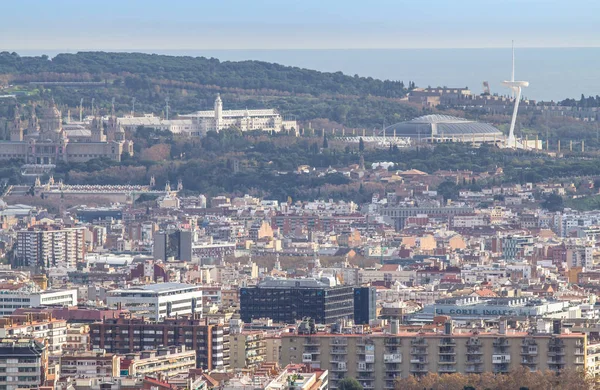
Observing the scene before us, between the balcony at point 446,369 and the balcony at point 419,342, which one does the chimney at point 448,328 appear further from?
the balcony at point 446,369

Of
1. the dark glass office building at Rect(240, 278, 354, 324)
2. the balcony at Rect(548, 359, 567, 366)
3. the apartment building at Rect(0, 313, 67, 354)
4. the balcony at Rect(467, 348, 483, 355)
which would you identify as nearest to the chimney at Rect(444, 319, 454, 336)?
the balcony at Rect(467, 348, 483, 355)

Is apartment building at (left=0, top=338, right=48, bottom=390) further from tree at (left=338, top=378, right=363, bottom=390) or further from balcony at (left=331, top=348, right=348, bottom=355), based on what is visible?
balcony at (left=331, top=348, right=348, bottom=355)

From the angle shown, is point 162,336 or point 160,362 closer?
point 160,362

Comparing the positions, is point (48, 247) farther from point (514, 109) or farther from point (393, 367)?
point (514, 109)

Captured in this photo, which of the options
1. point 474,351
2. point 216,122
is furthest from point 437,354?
point 216,122

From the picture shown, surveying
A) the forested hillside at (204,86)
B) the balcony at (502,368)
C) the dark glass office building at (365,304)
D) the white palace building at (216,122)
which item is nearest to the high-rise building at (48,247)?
the dark glass office building at (365,304)

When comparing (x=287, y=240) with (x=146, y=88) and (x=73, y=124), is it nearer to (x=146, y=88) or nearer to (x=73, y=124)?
(x=73, y=124)
